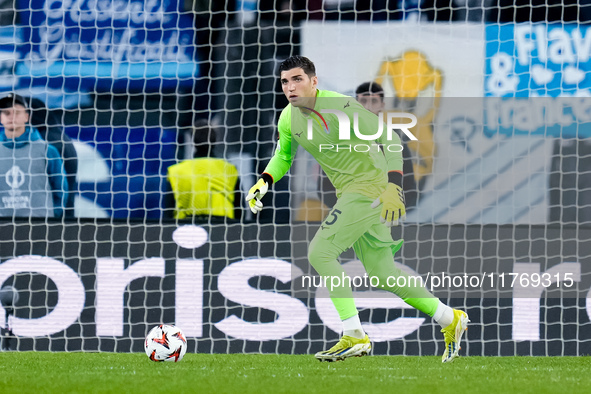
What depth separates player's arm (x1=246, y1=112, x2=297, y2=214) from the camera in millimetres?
5840

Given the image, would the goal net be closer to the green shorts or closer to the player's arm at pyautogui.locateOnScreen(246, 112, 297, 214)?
the player's arm at pyautogui.locateOnScreen(246, 112, 297, 214)

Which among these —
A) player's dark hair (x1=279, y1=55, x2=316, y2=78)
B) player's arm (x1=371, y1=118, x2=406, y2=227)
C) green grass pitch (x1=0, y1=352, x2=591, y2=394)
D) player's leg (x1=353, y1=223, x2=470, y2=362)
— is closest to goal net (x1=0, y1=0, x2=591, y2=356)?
green grass pitch (x1=0, y1=352, x2=591, y2=394)

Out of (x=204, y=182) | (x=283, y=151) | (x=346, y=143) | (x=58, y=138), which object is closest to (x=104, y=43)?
(x=58, y=138)

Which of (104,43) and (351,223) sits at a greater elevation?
(104,43)

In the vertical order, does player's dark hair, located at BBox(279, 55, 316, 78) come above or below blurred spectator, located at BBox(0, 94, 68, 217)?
above

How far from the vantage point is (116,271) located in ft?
23.1

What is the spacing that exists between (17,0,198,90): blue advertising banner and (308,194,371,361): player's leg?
2506 millimetres

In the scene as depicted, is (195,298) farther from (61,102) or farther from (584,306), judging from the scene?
(584,306)

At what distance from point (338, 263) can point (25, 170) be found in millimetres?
2946

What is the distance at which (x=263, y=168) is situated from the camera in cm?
755

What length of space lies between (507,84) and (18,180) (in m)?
3.87

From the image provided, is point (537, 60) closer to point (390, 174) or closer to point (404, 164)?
point (404, 164)

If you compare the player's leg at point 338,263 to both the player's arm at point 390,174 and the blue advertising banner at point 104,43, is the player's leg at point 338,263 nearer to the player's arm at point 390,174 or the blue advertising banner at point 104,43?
the player's arm at point 390,174

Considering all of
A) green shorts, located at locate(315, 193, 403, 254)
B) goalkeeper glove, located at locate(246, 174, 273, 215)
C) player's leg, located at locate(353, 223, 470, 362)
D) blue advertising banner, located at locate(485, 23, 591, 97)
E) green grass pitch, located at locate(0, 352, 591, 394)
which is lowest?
green grass pitch, located at locate(0, 352, 591, 394)
